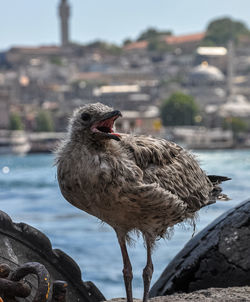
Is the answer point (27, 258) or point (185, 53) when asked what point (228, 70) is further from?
point (27, 258)

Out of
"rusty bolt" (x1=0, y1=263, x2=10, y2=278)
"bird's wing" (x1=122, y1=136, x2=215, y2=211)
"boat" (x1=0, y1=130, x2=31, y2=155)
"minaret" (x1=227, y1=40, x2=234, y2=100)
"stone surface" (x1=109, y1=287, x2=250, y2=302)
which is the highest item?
"bird's wing" (x1=122, y1=136, x2=215, y2=211)

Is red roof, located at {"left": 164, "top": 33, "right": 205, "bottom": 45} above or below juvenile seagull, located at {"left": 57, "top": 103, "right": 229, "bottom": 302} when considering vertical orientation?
below

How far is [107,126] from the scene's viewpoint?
78 centimetres

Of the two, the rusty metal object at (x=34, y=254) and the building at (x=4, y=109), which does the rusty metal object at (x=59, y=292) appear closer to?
the rusty metal object at (x=34, y=254)

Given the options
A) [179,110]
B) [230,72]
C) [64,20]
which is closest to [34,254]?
[179,110]

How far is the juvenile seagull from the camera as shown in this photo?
0.77 metres

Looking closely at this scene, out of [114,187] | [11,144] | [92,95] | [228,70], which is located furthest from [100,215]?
[228,70]

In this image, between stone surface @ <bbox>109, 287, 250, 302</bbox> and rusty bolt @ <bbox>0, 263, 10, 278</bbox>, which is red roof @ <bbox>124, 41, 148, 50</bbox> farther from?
rusty bolt @ <bbox>0, 263, 10, 278</bbox>

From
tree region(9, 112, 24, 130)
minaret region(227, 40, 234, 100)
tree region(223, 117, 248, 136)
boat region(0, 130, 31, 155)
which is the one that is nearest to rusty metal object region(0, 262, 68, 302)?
boat region(0, 130, 31, 155)

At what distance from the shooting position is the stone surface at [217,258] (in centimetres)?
100

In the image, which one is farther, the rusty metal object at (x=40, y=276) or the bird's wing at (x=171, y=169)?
the bird's wing at (x=171, y=169)

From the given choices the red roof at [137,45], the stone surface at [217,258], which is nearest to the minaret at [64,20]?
the red roof at [137,45]

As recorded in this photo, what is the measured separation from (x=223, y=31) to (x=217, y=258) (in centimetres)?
4710

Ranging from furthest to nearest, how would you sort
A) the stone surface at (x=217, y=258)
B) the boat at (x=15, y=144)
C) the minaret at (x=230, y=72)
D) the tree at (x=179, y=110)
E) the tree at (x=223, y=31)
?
the tree at (x=223, y=31), the minaret at (x=230, y=72), the tree at (x=179, y=110), the boat at (x=15, y=144), the stone surface at (x=217, y=258)
